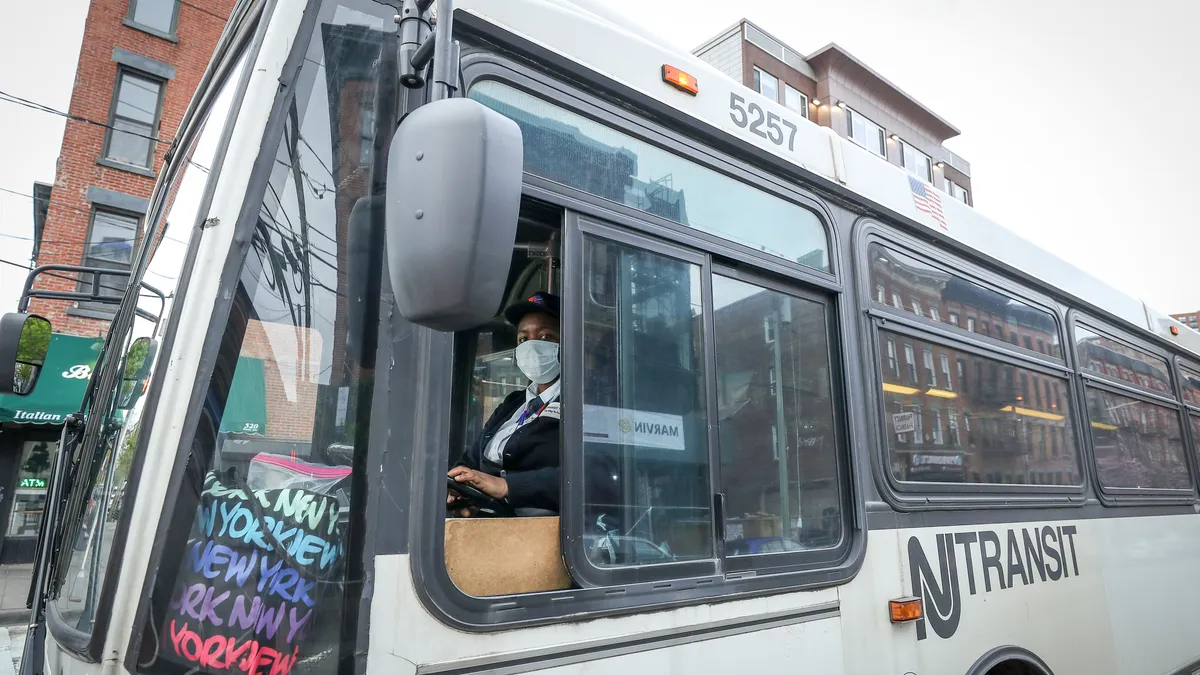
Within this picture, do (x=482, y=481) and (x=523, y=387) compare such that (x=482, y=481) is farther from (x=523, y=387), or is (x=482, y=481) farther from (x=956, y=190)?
(x=956, y=190)

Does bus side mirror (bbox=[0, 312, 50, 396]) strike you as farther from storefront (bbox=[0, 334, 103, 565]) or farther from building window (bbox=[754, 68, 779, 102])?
building window (bbox=[754, 68, 779, 102])

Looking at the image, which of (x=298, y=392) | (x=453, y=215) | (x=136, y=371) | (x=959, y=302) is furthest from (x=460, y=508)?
(x=959, y=302)

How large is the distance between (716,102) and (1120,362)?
389 centimetres

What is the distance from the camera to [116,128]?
14312mm

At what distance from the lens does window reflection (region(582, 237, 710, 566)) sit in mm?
1951

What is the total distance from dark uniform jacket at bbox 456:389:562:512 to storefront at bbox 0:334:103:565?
42.8 feet

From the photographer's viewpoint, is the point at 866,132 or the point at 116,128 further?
the point at 866,132

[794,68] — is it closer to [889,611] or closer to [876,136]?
[876,136]

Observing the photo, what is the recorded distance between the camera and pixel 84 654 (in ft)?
4.69

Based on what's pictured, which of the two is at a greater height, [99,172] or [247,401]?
[99,172]

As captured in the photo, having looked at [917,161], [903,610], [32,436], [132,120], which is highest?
[917,161]

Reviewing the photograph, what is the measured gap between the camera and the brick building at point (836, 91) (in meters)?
23.0

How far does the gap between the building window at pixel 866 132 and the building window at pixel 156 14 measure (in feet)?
63.4

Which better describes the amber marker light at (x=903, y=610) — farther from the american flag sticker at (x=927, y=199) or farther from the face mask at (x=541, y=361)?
the american flag sticker at (x=927, y=199)
